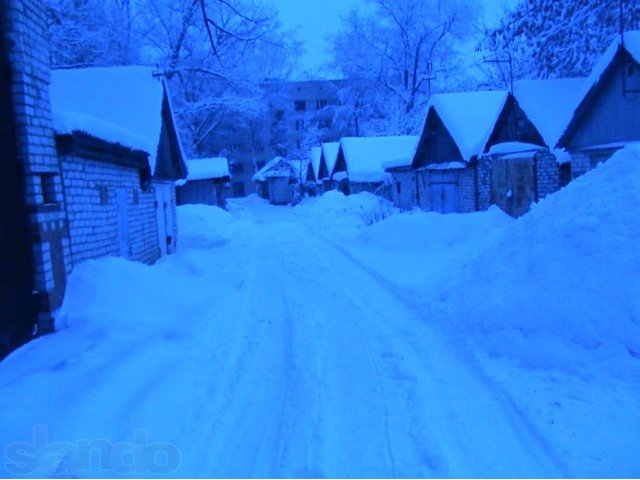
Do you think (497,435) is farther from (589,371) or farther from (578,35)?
(578,35)

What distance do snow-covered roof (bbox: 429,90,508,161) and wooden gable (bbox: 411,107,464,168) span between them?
1.59 feet

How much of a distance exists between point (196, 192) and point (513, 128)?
69.8 feet

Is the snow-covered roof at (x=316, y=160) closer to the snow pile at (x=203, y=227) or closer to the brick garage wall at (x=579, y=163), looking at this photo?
the snow pile at (x=203, y=227)

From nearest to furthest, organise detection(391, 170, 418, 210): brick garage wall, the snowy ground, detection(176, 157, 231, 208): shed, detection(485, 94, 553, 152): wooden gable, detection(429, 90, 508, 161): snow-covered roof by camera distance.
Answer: the snowy ground → detection(485, 94, 553, 152): wooden gable → detection(429, 90, 508, 161): snow-covered roof → detection(391, 170, 418, 210): brick garage wall → detection(176, 157, 231, 208): shed

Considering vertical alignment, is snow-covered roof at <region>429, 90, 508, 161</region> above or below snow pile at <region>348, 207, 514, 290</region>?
above

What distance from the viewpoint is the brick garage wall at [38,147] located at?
5.94 meters

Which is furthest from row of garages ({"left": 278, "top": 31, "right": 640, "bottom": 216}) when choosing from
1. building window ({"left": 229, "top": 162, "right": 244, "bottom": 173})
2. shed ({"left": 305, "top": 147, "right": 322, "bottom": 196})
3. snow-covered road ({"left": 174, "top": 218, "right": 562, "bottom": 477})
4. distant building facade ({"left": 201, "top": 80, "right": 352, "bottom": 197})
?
building window ({"left": 229, "top": 162, "right": 244, "bottom": 173})

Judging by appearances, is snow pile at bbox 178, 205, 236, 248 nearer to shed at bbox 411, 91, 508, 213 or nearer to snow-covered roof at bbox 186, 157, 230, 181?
snow-covered roof at bbox 186, 157, 230, 181

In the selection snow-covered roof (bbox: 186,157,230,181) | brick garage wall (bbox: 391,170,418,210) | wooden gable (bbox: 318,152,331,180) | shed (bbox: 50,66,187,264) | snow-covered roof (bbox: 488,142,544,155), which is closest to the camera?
shed (bbox: 50,66,187,264)

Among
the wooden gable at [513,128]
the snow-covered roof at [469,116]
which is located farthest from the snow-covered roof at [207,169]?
the wooden gable at [513,128]

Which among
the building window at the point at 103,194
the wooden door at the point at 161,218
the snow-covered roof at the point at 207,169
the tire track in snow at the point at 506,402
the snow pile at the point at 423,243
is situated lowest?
the tire track in snow at the point at 506,402

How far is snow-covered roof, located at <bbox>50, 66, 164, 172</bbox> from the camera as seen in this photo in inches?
474

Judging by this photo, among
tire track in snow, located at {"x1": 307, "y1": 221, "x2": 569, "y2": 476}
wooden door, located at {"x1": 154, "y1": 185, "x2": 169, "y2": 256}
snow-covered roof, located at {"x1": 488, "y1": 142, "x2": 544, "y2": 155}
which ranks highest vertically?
snow-covered roof, located at {"x1": 488, "y1": 142, "x2": 544, "y2": 155}

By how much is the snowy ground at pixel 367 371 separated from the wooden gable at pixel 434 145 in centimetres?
1252
